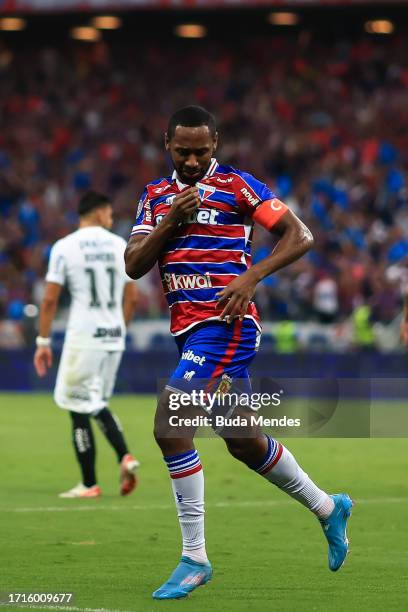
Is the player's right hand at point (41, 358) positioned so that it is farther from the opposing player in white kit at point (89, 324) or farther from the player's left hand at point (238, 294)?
the player's left hand at point (238, 294)

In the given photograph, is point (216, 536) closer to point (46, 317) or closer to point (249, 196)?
point (249, 196)

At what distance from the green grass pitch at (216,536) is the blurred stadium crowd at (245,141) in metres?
10.1

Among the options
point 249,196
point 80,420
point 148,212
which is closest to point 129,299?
point 80,420

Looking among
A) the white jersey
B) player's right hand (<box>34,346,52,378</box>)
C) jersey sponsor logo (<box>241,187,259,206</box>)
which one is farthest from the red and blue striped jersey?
Answer: the white jersey

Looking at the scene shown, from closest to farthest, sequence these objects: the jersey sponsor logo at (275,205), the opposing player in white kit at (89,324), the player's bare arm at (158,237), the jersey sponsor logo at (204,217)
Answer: the player's bare arm at (158,237), the jersey sponsor logo at (275,205), the jersey sponsor logo at (204,217), the opposing player in white kit at (89,324)

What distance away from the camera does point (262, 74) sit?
103 ft

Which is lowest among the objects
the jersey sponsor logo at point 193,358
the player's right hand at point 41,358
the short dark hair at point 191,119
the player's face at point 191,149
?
the player's right hand at point 41,358

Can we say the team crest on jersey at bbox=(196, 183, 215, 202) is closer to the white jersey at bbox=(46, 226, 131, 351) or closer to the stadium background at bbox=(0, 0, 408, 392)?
the white jersey at bbox=(46, 226, 131, 351)

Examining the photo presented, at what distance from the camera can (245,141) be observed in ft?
97.1

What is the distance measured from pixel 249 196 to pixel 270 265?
1.42 feet

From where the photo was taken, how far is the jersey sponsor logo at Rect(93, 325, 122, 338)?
11469 millimetres

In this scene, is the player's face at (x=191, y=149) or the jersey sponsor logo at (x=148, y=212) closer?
the player's face at (x=191, y=149)

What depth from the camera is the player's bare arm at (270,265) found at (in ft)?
21.0

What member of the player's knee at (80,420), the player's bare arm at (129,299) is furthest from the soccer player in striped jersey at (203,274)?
the player's bare arm at (129,299)
